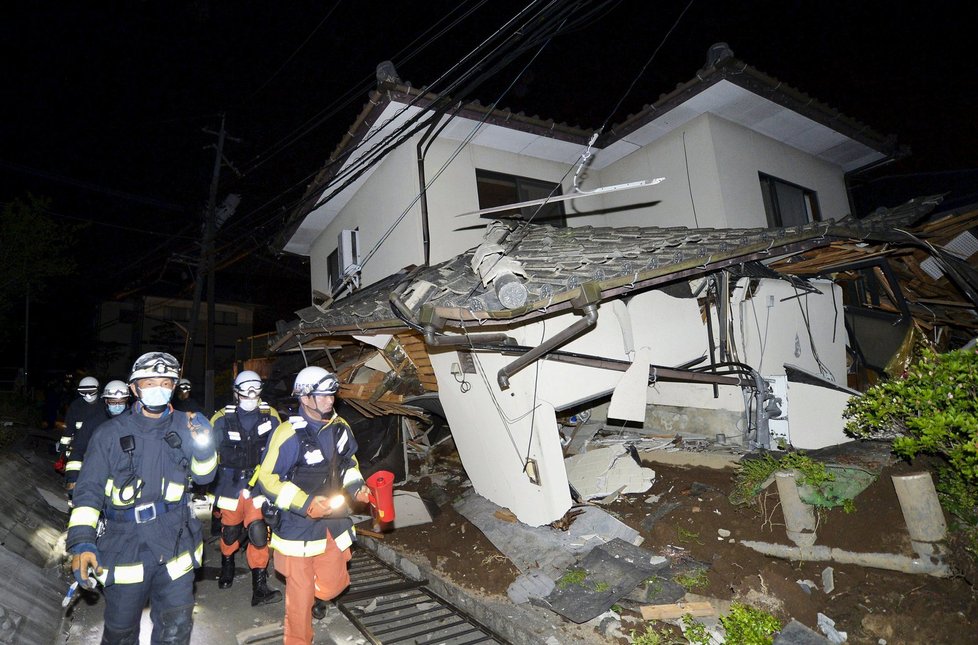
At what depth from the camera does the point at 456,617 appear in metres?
5.11

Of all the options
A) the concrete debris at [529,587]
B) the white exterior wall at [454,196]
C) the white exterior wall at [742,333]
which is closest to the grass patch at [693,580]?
the concrete debris at [529,587]

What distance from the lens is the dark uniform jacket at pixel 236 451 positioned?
5.86m

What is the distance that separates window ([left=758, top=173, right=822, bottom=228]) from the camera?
9.90 meters

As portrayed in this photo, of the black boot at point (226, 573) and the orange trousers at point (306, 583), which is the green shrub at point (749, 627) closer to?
the orange trousers at point (306, 583)

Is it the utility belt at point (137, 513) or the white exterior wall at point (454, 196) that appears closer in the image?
the utility belt at point (137, 513)

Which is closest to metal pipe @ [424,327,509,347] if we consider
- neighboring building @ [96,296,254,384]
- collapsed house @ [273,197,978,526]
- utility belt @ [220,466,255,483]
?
collapsed house @ [273,197,978,526]

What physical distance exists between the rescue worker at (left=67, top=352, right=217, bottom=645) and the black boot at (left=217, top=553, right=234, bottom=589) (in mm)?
2188

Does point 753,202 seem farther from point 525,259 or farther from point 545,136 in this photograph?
point 525,259

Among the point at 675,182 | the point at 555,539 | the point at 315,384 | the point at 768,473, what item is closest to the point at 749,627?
the point at 768,473

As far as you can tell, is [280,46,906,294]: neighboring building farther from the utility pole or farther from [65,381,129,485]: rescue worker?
the utility pole

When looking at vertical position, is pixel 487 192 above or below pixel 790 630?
above

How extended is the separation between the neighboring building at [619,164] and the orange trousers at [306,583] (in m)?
5.37

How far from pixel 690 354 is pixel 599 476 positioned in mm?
2049

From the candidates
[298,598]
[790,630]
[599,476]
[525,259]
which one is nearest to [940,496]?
[790,630]
